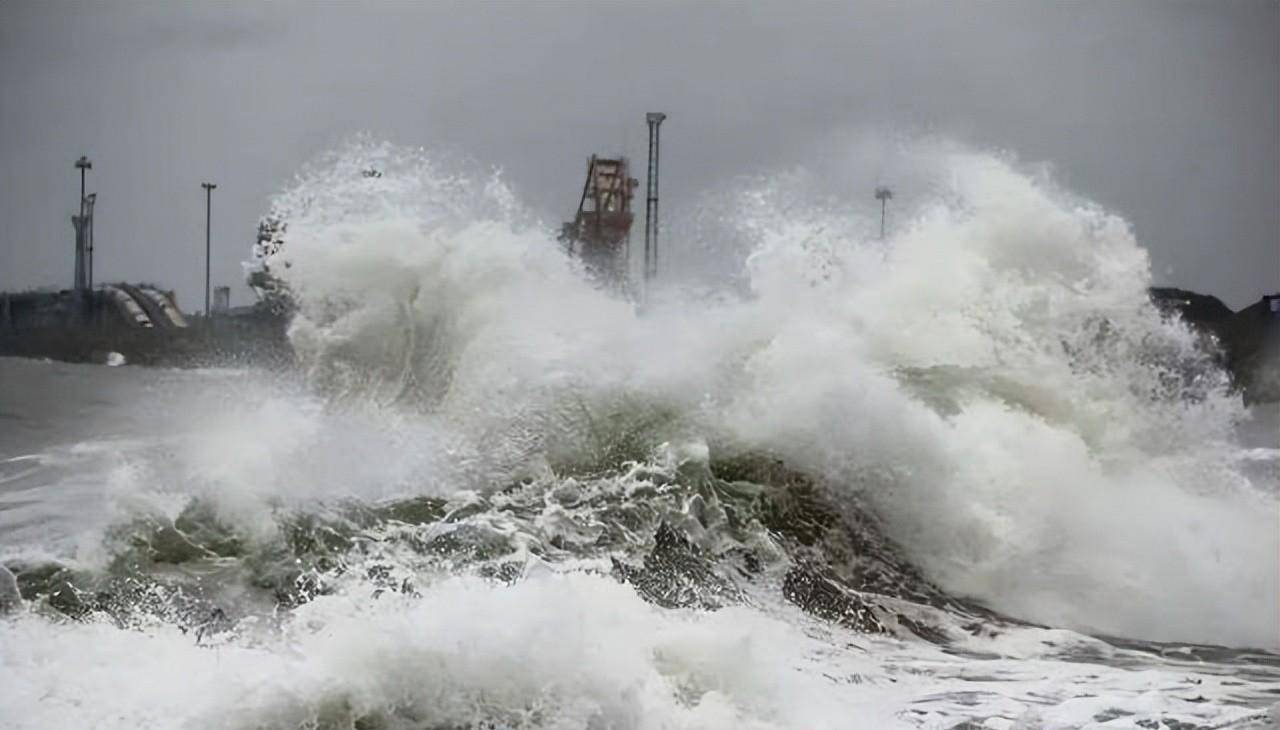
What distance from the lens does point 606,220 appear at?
15352mm

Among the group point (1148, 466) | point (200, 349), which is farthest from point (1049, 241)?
point (200, 349)

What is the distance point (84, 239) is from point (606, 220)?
5289mm

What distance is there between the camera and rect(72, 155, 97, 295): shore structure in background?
1255cm

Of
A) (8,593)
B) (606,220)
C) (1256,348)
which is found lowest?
(8,593)

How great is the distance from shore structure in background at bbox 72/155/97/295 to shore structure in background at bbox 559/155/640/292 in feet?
13.8

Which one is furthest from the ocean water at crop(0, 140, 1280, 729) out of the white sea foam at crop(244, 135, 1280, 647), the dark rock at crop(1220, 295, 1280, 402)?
the dark rock at crop(1220, 295, 1280, 402)

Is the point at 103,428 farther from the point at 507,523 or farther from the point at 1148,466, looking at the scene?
the point at 1148,466

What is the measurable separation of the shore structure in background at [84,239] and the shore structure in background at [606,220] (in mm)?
4197

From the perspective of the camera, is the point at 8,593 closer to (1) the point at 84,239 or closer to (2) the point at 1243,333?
(1) the point at 84,239

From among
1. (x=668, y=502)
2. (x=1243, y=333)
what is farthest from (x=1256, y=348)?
(x=668, y=502)

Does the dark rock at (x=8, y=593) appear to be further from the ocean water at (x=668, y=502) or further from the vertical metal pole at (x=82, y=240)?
the vertical metal pole at (x=82, y=240)

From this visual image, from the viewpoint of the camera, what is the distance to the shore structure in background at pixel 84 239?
1255 centimetres

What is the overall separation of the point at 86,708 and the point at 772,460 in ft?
16.6

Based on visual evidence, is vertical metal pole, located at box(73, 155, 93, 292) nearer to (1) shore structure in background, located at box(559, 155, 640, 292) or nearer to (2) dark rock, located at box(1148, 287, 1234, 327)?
(1) shore structure in background, located at box(559, 155, 640, 292)
